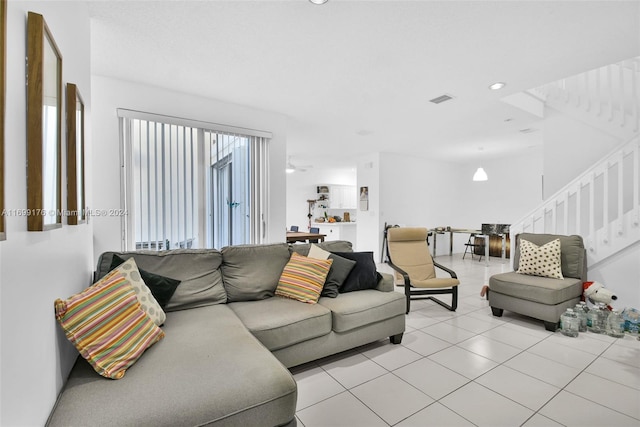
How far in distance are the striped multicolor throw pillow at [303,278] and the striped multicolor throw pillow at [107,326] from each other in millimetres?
1134

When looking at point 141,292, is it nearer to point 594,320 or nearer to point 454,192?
Answer: point 594,320

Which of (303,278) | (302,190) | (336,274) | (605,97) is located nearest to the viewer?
(303,278)

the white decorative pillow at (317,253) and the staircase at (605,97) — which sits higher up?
the staircase at (605,97)

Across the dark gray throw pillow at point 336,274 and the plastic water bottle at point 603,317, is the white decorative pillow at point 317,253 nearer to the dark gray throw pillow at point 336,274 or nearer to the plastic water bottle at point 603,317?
the dark gray throw pillow at point 336,274

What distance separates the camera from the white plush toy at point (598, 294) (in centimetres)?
305

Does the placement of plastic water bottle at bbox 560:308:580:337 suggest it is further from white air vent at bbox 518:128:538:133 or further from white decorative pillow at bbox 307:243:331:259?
white air vent at bbox 518:128:538:133

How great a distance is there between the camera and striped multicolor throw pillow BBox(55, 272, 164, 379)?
1.33 metres

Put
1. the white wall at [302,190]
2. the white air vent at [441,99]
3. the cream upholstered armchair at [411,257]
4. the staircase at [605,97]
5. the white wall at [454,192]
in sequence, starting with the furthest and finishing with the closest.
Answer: the white wall at [302,190] < the white wall at [454,192] < the staircase at [605,97] < the cream upholstered armchair at [411,257] < the white air vent at [441,99]

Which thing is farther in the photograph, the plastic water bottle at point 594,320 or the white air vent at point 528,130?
the white air vent at point 528,130

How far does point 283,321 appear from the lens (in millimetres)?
2076

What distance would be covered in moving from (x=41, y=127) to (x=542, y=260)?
434cm

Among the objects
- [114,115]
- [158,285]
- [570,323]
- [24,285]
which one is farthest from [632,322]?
[114,115]

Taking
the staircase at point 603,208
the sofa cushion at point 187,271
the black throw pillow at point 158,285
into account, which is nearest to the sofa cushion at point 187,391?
the black throw pillow at point 158,285

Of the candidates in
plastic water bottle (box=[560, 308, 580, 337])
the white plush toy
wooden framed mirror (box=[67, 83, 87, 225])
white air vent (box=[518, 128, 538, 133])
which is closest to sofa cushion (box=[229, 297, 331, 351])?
wooden framed mirror (box=[67, 83, 87, 225])
